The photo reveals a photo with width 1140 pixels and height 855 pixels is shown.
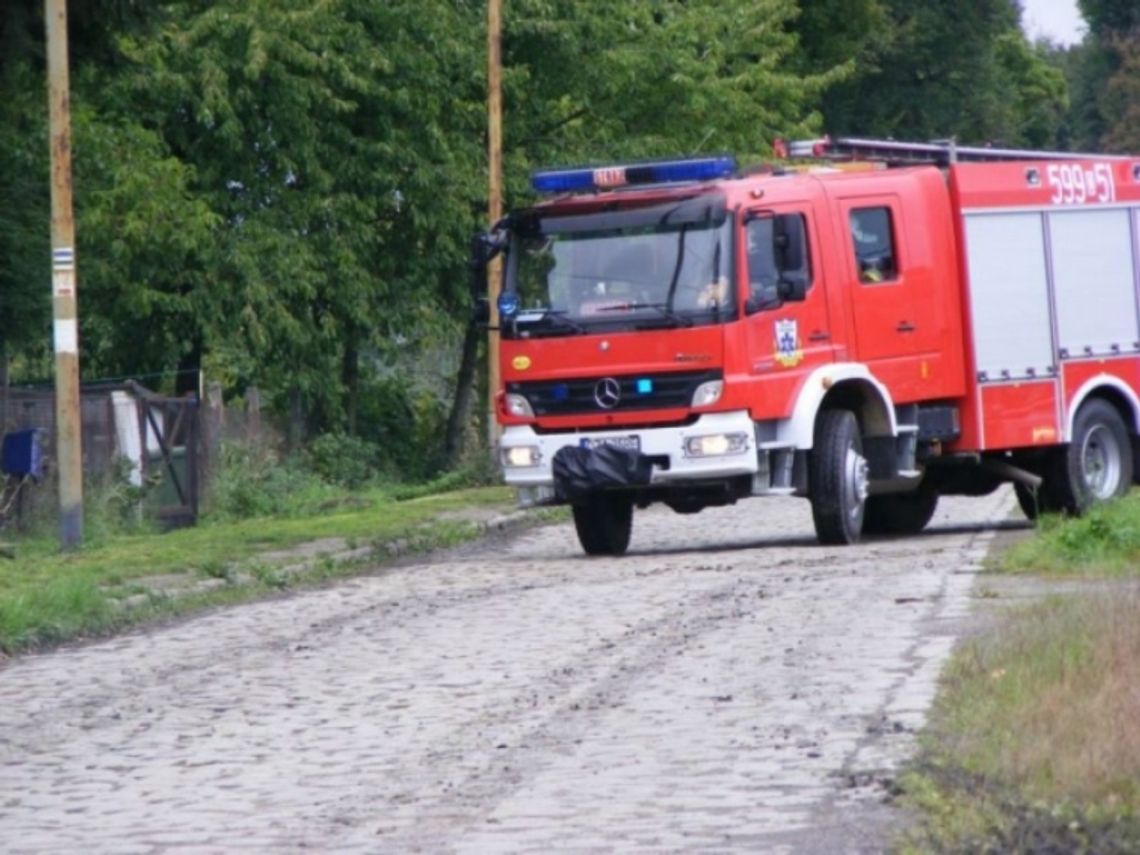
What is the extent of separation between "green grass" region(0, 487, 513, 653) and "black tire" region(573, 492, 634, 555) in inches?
76.8

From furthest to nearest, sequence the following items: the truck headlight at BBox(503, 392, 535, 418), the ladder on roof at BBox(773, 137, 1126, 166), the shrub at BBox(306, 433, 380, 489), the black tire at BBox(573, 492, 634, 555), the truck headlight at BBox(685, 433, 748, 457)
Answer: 1. the shrub at BBox(306, 433, 380, 489)
2. the ladder on roof at BBox(773, 137, 1126, 166)
3. the black tire at BBox(573, 492, 634, 555)
4. the truck headlight at BBox(503, 392, 535, 418)
5. the truck headlight at BBox(685, 433, 748, 457)

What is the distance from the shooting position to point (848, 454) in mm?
19188

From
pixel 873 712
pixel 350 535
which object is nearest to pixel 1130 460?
pixel 350 535

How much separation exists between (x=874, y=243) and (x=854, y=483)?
2.03 m

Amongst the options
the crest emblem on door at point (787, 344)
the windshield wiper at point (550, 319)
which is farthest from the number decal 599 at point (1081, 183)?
the windshield wiper at point (550, 319)

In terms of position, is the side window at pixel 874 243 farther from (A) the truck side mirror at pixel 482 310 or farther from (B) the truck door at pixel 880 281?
(A) the truck side mirror at pixel 482 310

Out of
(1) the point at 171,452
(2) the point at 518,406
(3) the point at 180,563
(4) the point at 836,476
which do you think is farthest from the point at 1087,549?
(1) the point at 171,452

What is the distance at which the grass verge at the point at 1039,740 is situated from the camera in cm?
757

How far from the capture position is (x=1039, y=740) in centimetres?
872

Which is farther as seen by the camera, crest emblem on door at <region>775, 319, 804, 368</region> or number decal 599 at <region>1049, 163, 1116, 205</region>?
number decal 599 at <region>1049, 163, 1116, 205</region>

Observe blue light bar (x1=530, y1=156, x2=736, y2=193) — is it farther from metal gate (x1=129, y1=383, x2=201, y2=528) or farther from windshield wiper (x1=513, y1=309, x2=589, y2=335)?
metal gate (x1=129, y1=383, x2=201, y2=528)

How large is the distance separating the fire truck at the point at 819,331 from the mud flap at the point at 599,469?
0.06 feet

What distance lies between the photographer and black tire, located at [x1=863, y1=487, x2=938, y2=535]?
2161cm

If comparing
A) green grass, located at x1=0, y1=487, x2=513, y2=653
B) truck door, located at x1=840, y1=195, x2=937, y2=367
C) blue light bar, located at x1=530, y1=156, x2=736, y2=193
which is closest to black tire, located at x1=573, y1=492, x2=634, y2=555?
green grass, located at x1=0, y1=487, x2=513, y2=653
